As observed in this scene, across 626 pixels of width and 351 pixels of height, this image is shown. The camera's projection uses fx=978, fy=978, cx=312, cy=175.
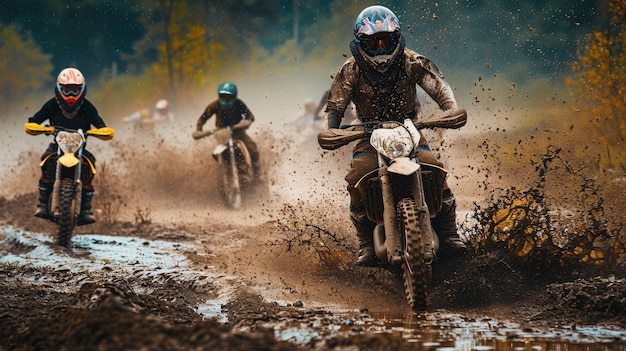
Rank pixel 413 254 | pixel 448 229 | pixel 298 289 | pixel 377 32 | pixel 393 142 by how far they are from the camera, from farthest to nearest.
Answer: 1. pixel 298 289
2. pixel 448 229
3. pixel 377 32
4. pixel 393 142
5. pixel 413 254

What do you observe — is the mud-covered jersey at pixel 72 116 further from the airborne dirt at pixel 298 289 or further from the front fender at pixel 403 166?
the front fender at pixel 403 166

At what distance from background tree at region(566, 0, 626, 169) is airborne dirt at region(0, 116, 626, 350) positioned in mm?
3024

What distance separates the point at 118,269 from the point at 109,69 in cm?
3543

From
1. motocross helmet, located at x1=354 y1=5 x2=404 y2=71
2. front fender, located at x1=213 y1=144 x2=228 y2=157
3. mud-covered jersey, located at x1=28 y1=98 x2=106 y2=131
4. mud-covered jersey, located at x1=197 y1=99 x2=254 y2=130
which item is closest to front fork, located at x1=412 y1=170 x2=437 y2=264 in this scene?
motocross helmet, located at x1=354 y1=5 x2=404 y2=71

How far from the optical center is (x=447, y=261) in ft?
28.9

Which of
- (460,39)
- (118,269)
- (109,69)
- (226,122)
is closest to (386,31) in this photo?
(118,269)

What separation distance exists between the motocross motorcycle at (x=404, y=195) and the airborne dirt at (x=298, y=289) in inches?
15.1

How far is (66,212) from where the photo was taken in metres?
12.4

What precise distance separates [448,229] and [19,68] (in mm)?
38927

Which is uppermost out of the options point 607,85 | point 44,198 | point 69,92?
point 607,85

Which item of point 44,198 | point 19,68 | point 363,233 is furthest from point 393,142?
point 19,68

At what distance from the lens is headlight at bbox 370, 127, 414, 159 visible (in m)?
7.85

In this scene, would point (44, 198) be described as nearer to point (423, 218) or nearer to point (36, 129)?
point (36, 129)

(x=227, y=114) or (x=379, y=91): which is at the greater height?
(x=227, y=114)
